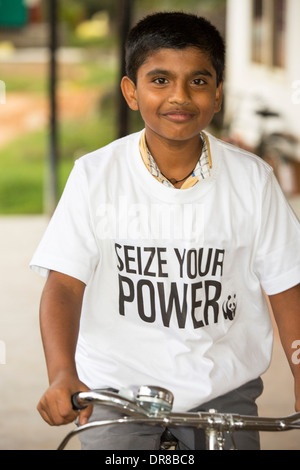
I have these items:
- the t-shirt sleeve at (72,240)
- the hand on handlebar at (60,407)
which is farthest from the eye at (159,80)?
the hand on handlebar at (60,407)

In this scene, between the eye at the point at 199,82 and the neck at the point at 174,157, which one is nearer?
the eye at the point at 199,82

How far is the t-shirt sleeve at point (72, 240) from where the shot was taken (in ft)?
5.08

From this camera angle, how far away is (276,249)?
63.6 inches

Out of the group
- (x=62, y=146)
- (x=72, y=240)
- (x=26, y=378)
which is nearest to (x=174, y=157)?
(x=72, y=240)

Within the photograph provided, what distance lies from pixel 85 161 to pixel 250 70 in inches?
385

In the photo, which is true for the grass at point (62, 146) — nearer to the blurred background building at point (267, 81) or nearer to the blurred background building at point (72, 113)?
the blurred background building at point (72, 113)

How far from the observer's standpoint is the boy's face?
152 cm

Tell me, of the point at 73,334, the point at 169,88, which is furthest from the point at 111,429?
the point at 169,88

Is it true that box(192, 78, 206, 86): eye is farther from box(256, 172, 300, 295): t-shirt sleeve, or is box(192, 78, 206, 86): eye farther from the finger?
the finger

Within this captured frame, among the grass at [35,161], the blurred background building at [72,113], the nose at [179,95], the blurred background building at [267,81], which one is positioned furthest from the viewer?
the grass at [35,161]

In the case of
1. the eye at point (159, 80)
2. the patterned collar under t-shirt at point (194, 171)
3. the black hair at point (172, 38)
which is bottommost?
the patterned collar under t-shirt at point (194, 171)

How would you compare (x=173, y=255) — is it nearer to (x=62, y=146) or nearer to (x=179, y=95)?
(x=179, y=95)

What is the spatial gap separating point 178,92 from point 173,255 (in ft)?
1.06

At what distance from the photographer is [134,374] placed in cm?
158
